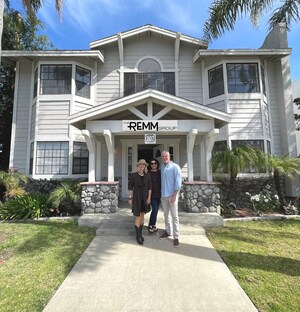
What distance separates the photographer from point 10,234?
5637 mm

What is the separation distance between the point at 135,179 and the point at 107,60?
7704 mm

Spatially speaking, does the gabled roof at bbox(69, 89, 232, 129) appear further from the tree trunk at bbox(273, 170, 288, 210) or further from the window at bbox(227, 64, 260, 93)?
the window at bbox(227, 64, 260, 93)

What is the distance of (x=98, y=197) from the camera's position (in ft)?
Result: 21.8

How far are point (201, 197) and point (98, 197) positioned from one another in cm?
324

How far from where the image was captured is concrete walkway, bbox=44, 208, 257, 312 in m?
2.75

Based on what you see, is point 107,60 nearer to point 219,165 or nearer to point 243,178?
point 219,165

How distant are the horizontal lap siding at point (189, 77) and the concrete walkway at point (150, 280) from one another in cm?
699

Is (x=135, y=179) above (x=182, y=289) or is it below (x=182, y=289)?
above

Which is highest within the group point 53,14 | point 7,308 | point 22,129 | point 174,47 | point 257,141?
point 174,47

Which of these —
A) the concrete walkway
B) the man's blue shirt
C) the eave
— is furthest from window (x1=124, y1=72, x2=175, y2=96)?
the concrete walkway

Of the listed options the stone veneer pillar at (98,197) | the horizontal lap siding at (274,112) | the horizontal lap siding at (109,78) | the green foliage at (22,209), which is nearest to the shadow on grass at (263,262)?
the stone veneer pillar at (98,197)

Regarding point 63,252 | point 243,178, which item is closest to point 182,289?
point 63,252

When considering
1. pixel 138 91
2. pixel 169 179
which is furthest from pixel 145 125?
pixel 138 91

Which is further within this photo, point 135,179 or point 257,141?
point 257,141
